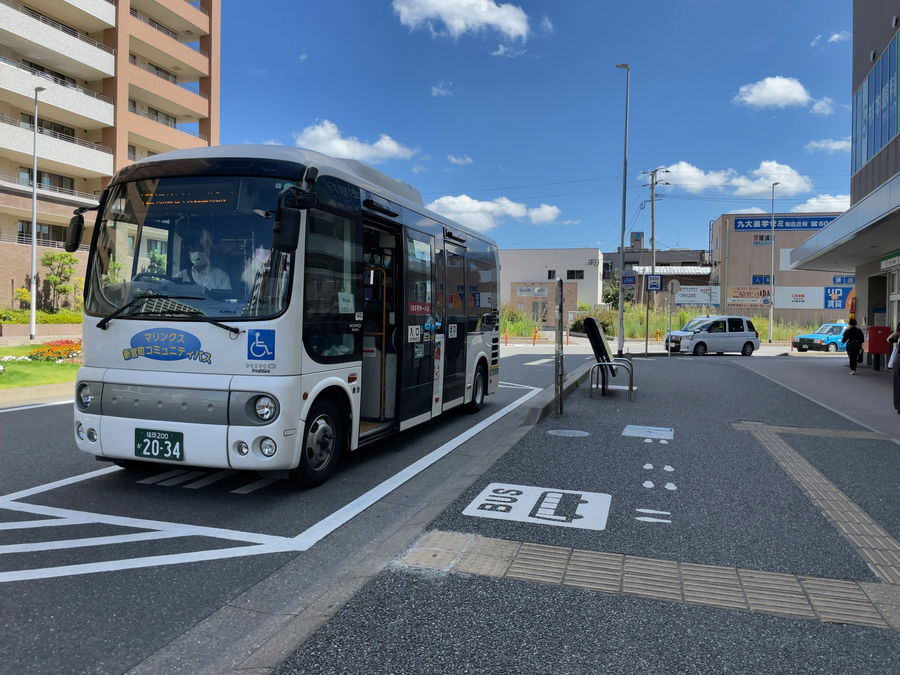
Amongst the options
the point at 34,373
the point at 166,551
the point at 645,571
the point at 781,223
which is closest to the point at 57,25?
the point at 34,373

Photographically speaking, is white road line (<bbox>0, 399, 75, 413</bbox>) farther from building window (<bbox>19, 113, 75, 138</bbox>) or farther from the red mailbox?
building window (<bbox>19, 113, 75, 138</bbox>)

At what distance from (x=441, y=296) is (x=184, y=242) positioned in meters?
4.05

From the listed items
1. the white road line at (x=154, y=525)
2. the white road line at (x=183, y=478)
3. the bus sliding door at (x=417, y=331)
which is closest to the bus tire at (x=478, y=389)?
the bus sliding door at (x=417, y=331)

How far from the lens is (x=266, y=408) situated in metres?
5.16

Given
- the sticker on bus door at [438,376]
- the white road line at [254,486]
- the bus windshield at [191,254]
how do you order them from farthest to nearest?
the sticker on bus door at [438,376] → the white road line at [254,486] → the bus windshield at [191,254]

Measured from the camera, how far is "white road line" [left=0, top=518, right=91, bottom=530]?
15.7 ft

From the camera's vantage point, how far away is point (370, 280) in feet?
23.9

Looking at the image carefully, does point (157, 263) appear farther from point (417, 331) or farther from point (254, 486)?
point (417, 331)

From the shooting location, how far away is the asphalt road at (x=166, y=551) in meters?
3.15

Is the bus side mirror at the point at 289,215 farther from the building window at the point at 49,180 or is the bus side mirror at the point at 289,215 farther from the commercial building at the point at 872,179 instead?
the building window at the point at 49,180

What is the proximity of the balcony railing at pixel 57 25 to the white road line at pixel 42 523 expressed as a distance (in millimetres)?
38820

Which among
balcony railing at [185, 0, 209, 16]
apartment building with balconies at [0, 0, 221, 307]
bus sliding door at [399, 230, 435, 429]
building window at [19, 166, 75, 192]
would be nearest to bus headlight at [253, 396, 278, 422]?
bus sliding door at [399, 230, 435, 429]

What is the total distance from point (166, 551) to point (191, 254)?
7.76ft

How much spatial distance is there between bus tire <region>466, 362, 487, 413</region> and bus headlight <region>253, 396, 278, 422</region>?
5548mm
